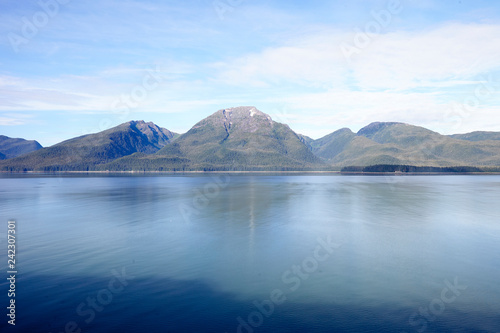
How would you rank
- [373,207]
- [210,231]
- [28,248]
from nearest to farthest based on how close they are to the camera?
[28,248] → [210,231] → [373,207]

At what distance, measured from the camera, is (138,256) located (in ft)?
97.8

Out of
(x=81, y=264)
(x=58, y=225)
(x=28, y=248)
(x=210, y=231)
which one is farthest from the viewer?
(x=58, y=225)

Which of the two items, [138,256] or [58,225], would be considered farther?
[58,225]

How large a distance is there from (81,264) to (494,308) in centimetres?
3030

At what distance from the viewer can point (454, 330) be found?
17125 mm

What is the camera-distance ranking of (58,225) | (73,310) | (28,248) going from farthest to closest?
(58,225)
(28,248)
(73,310)

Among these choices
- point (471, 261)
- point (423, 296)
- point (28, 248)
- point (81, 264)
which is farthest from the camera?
point (28, 248)

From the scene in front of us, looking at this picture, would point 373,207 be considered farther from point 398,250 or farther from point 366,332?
point 366,332

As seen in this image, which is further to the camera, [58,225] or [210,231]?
[58,225]

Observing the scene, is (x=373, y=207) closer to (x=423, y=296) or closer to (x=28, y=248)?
(x=423, y=296)

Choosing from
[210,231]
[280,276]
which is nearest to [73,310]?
[280,276]

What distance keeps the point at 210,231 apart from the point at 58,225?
72.0 feet

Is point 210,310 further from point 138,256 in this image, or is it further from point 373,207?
point 373,207

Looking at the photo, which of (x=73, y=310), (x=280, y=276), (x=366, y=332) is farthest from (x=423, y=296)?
(x=73, y=310)
